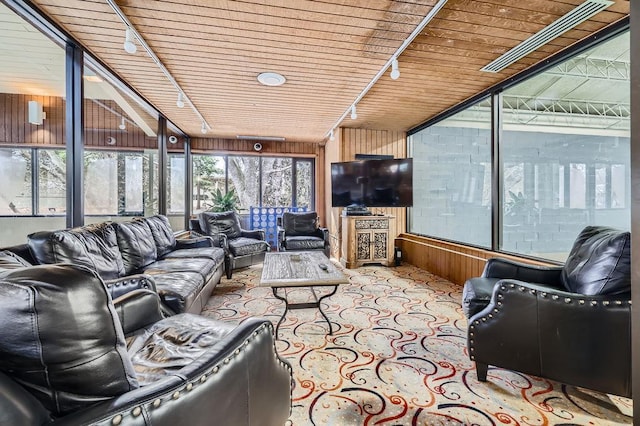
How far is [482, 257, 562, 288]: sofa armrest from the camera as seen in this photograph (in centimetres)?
207

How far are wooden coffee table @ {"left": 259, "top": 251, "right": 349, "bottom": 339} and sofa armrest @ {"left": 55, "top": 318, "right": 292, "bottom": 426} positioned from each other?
3.04ft

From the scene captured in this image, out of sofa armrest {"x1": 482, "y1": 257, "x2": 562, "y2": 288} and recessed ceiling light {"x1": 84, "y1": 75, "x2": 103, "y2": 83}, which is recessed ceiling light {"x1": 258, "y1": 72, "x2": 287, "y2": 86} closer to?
recessed ceiling light {"x1": 84, "y1": 75, "x2": 103, "y2": 83}

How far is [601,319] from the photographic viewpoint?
55.4 inches

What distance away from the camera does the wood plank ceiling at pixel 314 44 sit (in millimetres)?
2068

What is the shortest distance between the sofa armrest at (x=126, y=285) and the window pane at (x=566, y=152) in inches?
136

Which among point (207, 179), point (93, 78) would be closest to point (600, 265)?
point (93, 78)

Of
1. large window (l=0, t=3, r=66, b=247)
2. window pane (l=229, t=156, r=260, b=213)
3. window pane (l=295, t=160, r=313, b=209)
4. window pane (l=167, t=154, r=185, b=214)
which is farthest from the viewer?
window pane (l=295, t=160, r=313, b=209)

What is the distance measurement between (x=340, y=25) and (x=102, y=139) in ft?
15.1

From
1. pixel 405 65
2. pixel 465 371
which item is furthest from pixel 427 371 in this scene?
pixel 405 65

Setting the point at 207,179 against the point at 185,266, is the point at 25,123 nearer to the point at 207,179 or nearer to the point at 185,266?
the point at 207,179

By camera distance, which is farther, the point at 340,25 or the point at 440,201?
the point at 440,201

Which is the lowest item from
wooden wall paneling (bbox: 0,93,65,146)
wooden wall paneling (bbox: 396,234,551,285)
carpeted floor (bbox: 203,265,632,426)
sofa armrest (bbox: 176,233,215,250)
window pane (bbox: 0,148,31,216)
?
carpeted floor (bbox: 203,265,632,426)

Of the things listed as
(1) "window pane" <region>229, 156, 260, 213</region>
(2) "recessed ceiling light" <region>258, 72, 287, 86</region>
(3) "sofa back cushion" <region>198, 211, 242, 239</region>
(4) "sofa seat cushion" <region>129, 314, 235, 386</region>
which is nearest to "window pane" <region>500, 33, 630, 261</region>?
(2) "recessed ceiling light" <region>258, 72, 287, 86</region>

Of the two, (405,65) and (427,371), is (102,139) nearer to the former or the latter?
(405,65)
